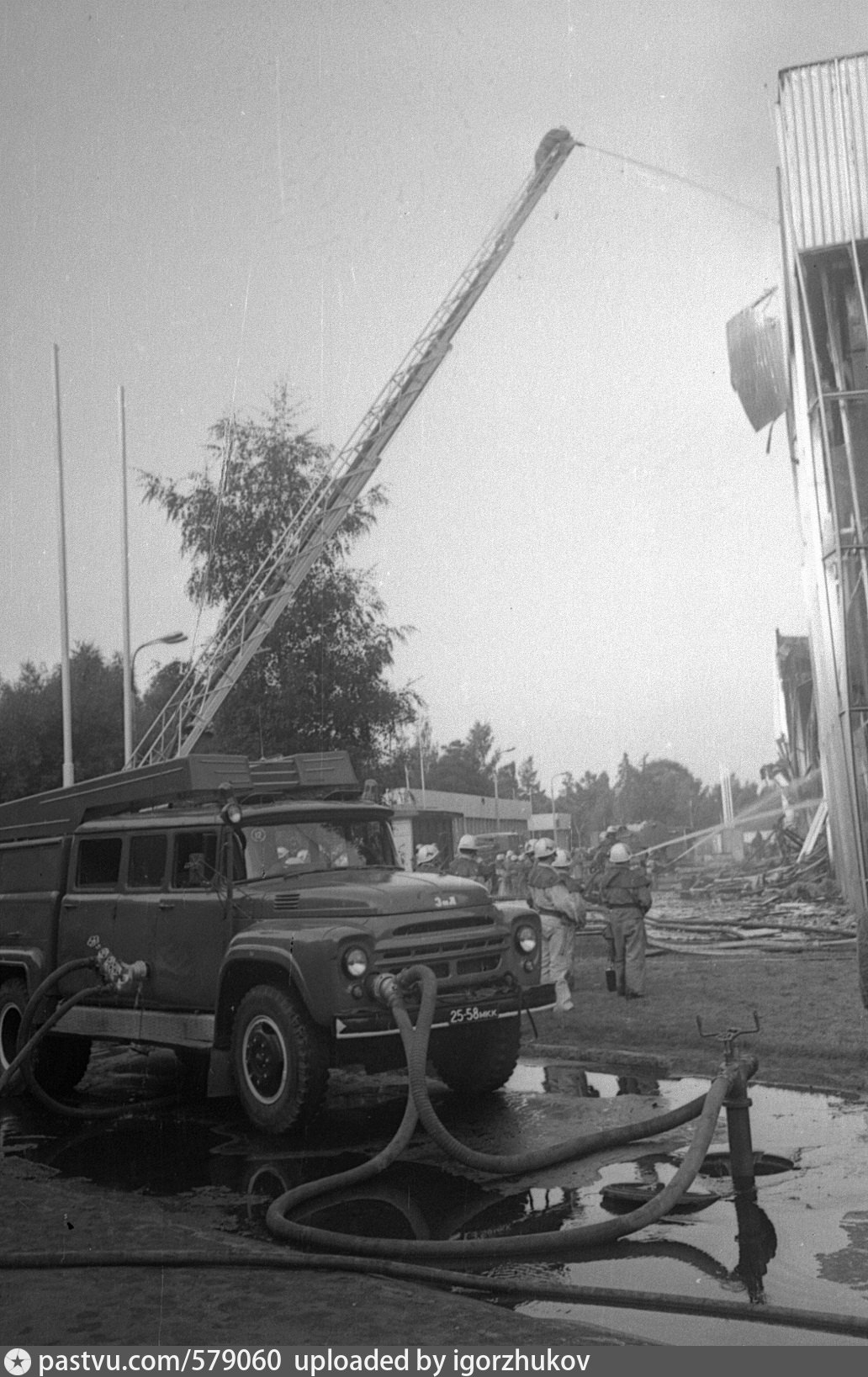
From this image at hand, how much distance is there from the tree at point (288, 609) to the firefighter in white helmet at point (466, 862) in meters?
8.38

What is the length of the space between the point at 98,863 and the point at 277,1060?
9.74 feet

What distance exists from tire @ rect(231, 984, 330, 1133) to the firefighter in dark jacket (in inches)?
239

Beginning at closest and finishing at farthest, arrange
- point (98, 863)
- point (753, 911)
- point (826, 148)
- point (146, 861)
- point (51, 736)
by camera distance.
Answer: point (146, 861), point (98, 863), point (826, 148), point (753, 911), point (51, 736)

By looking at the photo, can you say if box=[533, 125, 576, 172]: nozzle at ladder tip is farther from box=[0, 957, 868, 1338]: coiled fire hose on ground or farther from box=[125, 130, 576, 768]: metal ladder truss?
box=[0, 957, 868, 1338]: coiled fire hose on ground

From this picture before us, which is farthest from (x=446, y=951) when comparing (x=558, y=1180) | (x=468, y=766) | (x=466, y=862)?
(x=468, y=766)

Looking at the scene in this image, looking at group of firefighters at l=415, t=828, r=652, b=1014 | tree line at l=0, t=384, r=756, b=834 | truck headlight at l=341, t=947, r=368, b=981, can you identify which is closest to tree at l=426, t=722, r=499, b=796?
tree line at l=0, t=384, r=756, b=834

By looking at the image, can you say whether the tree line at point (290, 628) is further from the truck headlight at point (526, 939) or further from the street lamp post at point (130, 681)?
the truck headlight at point (526, 939)

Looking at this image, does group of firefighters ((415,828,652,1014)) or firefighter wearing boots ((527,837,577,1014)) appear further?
group of firefighters ((415,828,652,1014))

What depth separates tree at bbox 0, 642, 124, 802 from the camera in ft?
111

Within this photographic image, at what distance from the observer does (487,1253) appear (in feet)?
17.4

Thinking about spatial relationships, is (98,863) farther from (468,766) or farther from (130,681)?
(468,766)

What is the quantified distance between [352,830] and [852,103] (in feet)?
59.8

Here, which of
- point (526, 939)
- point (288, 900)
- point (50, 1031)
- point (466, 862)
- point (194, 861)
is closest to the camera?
point (288, 900)

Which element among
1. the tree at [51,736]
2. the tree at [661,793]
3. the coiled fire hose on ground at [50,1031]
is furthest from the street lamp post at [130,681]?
the tree at [661,793]
